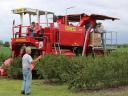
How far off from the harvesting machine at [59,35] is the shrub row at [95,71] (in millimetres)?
3941

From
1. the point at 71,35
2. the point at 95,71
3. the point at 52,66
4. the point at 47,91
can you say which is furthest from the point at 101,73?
the point at 71,35

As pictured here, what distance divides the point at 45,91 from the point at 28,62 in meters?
1.52

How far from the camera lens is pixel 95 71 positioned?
55.0 feet

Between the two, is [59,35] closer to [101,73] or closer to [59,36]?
[59,36]

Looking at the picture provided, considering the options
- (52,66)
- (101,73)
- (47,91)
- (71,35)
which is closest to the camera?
(101,73)

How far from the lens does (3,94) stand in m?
16.0

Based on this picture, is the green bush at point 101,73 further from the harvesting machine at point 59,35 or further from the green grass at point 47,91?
the harvesting machine at point 59,35

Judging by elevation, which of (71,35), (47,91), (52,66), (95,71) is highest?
(71,35)

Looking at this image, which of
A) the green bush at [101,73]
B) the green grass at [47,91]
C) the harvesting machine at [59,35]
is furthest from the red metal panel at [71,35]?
the green bush at [101,73]

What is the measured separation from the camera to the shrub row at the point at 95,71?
1669 cm

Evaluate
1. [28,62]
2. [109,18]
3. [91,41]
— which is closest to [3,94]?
[28,62]

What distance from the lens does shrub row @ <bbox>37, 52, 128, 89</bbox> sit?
1669cm

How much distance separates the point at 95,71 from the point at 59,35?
6382 mm

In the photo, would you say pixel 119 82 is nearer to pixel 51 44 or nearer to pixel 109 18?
pixel 51 44
